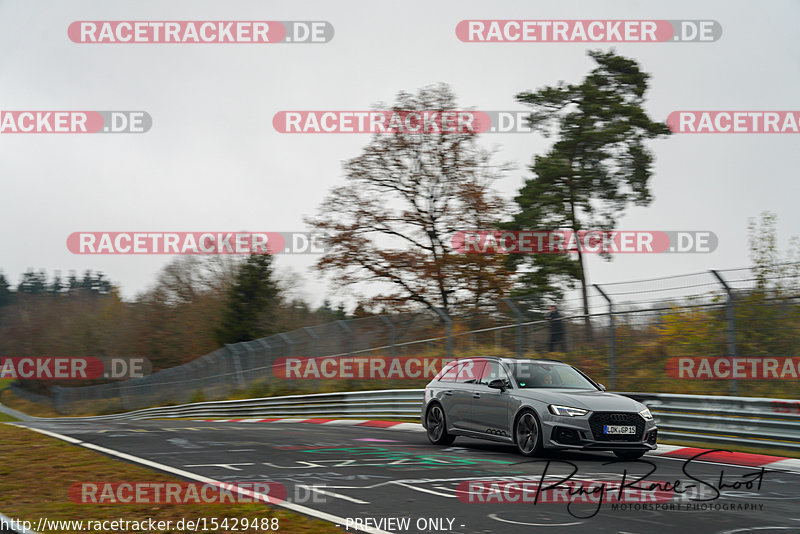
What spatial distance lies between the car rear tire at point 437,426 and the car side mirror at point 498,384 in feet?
4.60

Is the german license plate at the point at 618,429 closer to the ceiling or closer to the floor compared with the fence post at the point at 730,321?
closer to the floor

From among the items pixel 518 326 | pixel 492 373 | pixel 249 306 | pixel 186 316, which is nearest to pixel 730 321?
pixel 492 373

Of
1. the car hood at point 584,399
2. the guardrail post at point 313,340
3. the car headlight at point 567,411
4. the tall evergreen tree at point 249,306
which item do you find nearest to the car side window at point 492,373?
the car hood at point 584,399

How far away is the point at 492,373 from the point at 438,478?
3944mm

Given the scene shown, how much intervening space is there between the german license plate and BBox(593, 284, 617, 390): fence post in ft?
15.5

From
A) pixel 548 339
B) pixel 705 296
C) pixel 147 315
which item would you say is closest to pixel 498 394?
pixel 705 296

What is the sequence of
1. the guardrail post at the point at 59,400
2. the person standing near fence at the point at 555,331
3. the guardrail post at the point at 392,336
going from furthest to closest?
the guardrail post at the point at 59,400 → the guardrail post at the point at 392,336 → the person standing near fence at the point at 555,331

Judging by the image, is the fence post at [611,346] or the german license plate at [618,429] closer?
the german license plate at [618,429]

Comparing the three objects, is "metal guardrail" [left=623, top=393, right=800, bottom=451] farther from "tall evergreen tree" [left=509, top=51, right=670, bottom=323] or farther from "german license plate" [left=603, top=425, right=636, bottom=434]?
"tall evergreen tree" [left=509, top=51, right=670, bottom=323]

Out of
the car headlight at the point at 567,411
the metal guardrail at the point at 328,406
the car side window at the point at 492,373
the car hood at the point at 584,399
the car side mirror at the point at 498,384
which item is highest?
the car side window at the point at 492,373

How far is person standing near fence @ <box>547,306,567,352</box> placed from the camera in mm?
17312

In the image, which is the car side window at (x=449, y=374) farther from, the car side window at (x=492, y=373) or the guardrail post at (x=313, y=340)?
the guardrail post at (x=313, y=340)

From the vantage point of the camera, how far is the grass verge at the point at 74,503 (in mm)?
6840

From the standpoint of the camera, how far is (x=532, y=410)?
37.8 feet
